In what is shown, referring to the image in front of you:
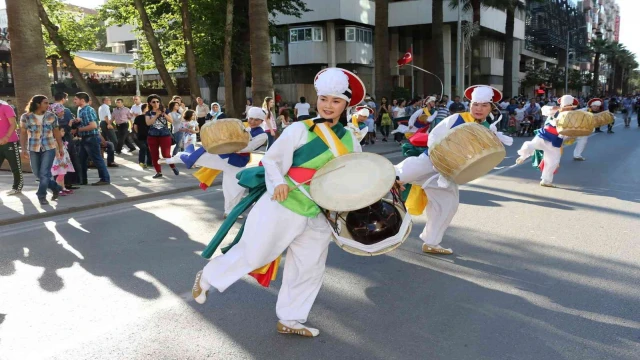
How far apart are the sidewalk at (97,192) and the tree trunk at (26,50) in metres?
2.07

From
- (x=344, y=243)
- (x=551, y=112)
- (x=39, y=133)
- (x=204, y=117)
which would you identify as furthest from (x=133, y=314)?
(x=204, y=117)

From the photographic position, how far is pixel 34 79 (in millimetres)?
12258

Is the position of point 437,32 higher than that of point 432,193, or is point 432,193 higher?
point 437,32

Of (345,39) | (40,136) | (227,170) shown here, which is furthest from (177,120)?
(345,39)

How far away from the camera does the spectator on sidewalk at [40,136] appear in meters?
8.79

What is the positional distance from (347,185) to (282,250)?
69cm

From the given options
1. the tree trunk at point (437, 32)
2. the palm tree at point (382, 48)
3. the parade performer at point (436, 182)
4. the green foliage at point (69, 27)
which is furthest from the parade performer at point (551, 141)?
the tree trunk at point (437, 32)

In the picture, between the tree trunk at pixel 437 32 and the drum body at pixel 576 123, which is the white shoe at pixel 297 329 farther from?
the tree trunk at pixel 437 32

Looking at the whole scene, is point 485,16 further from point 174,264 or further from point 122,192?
point 174,264

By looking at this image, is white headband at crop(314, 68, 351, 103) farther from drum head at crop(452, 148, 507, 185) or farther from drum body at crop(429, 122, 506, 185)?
drum head at crop(452, 148, 507, 185)

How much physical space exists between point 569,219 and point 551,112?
11.9 ft

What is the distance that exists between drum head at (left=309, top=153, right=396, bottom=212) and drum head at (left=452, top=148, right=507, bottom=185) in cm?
120

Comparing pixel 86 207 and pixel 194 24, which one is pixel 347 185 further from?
pixel 194 24

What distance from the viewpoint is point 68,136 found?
34.5 ft
